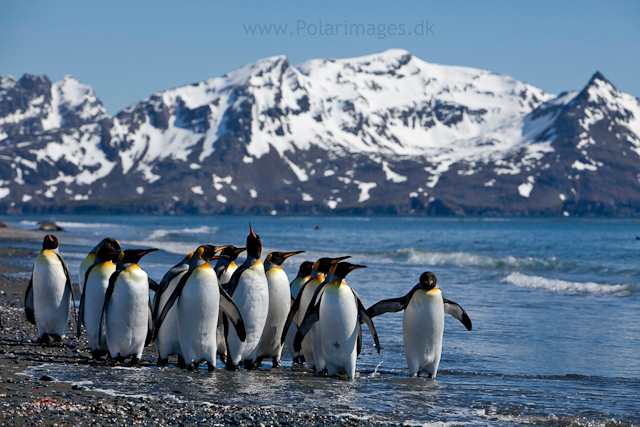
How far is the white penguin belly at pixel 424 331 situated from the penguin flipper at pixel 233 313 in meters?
1.88

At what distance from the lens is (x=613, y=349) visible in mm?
9055

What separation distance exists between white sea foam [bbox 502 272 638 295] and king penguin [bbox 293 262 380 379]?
Answer: 11268mm

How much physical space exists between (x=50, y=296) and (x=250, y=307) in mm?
2991

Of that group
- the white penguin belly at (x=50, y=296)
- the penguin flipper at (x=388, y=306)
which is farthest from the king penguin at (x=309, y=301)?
the white penguin belly at (x=50, y=296)

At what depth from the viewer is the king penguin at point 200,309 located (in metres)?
7.05

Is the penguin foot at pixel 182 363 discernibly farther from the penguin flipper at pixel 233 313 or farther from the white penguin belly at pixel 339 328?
the white penguin belly at pixel 339 328

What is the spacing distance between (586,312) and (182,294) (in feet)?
29.3

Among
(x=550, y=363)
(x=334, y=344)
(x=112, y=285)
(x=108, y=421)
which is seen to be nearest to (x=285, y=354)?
(x=334, y=344)

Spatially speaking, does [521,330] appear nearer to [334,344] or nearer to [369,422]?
[334,344]

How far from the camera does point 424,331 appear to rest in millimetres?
7465

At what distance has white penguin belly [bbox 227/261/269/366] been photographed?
734 cm

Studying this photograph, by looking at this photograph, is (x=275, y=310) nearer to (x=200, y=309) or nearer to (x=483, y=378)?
(x=200, y=309)

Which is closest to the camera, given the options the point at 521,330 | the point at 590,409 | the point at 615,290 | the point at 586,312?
the point at 590,409

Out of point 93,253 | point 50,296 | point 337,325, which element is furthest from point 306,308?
point 50,296
